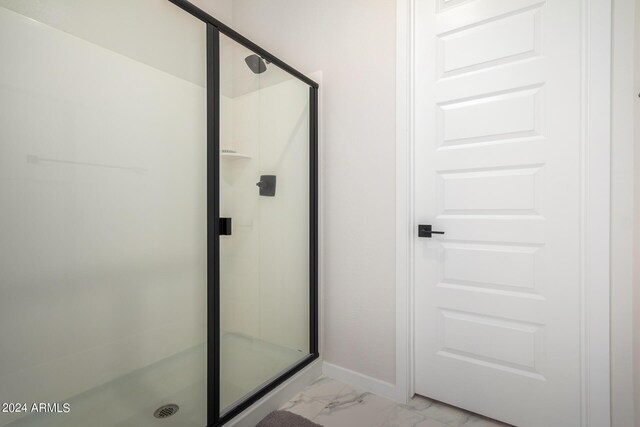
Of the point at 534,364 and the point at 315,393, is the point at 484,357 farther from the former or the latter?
the point at 315,393

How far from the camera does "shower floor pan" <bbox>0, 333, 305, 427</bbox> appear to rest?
3.24ft

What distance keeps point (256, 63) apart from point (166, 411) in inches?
60.0

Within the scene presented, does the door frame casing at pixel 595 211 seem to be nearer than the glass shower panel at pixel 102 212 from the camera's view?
No

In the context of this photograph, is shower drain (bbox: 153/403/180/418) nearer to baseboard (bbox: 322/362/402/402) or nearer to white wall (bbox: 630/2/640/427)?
baseboard (bbox: 322/362/402/402)

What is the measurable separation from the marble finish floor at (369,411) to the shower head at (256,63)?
1.67m

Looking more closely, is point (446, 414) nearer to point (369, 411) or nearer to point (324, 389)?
point (369, 411)

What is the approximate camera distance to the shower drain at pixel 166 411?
1.14 metres

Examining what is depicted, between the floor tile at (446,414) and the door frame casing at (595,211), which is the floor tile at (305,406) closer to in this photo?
the floor tile at (446,414)

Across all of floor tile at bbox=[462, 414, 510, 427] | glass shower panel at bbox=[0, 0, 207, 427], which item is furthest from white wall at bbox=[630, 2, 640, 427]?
glass shower panel at bbox=[0, 0, 207, 427]

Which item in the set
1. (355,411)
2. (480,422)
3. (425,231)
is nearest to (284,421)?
(355,411)

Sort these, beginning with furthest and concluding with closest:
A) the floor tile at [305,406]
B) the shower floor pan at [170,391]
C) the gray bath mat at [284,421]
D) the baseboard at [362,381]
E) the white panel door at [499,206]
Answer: the baseboard at [362,381]
the floor tile at [305,406]
the gray bath mat at [284,421]
the white panel door at [499,206]
the shower floor pan at [170,391]

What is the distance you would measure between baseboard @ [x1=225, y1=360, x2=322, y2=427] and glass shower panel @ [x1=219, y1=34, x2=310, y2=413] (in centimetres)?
6

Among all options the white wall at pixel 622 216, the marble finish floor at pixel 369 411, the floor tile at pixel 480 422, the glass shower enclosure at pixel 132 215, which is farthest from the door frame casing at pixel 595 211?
the glass shower enclosure at pixel 132 215

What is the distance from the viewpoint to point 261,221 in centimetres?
156
